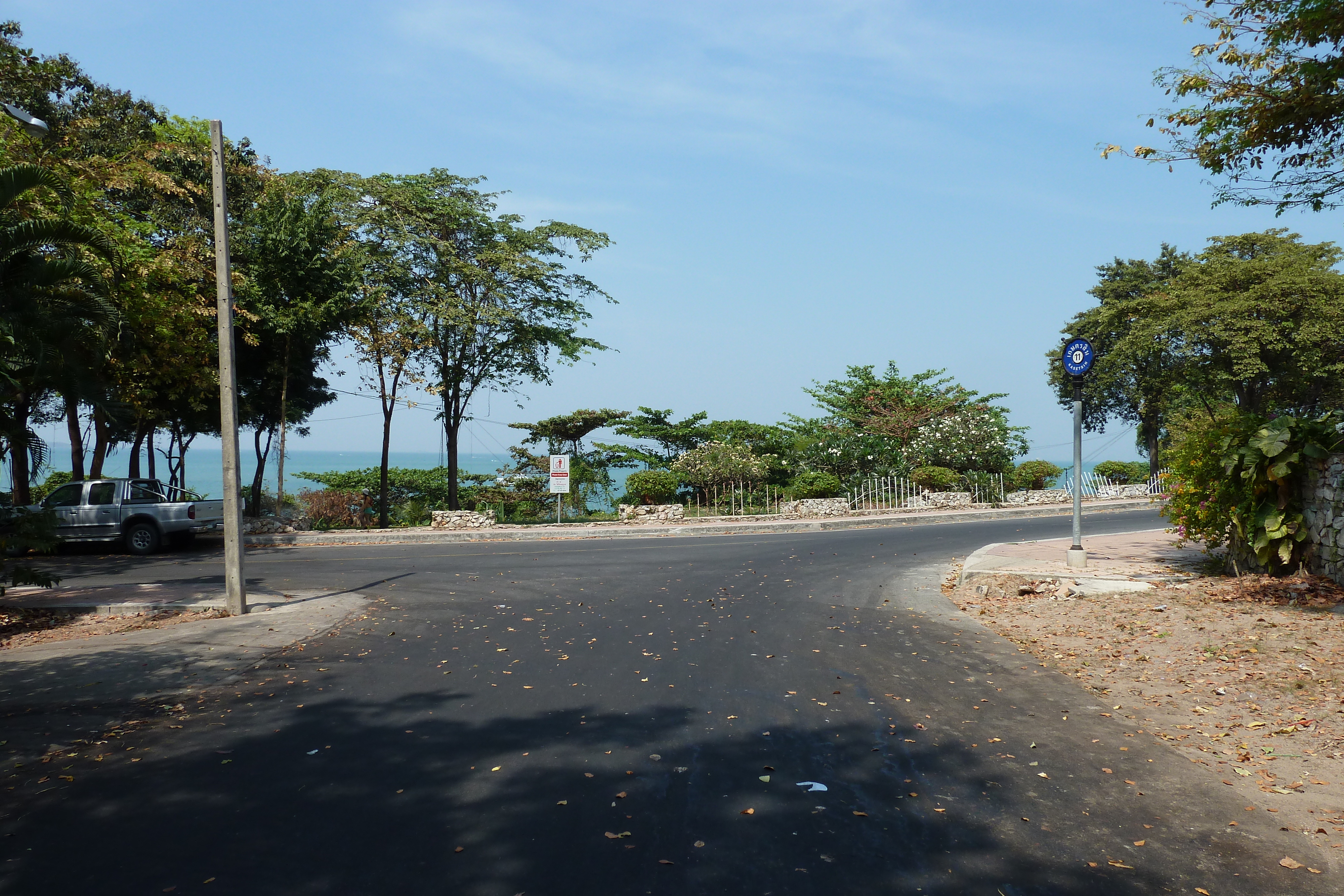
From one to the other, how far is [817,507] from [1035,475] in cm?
1155

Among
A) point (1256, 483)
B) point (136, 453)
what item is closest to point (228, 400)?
point (1256, 483)

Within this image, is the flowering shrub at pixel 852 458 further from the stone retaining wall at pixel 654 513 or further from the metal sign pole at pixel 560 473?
the metal sign pole at pixel 560 473

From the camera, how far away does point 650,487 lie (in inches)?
1112

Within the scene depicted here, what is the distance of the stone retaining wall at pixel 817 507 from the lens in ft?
95.0

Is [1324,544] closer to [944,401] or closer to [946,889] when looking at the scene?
[946,889]

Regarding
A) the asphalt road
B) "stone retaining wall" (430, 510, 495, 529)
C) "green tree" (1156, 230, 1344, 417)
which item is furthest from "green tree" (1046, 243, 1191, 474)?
the asphalt road

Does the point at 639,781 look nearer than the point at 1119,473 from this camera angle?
Yes

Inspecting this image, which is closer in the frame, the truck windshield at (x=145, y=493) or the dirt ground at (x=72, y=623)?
the dirt ground at (x=72, y=623)

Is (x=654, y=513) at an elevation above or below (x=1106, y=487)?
below

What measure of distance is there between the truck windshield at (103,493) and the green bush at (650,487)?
47.4 ft

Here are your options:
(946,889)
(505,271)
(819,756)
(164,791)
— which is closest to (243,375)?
(505,271)

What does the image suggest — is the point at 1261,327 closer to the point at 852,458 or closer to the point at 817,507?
the point at 852,458

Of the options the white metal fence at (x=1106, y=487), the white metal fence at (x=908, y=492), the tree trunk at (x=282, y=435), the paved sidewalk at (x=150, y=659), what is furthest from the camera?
the white metal fence at (x=1106, y=487)

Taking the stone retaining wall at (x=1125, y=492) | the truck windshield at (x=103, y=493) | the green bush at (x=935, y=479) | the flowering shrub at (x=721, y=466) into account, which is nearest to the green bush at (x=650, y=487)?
the flowering shrub at (x=721, y=466)
